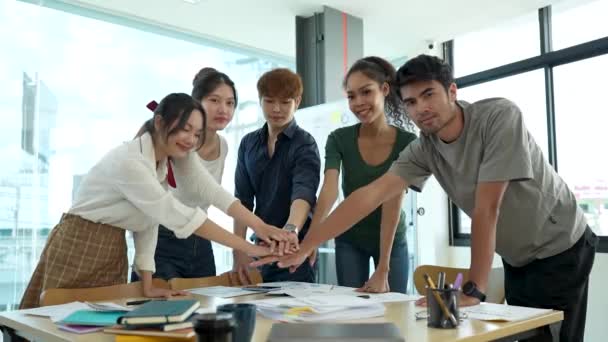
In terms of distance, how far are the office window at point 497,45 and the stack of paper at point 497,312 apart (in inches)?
150

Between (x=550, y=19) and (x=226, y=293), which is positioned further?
(x=550, y=19)

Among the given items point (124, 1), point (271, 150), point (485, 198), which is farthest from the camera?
point (124, 1)

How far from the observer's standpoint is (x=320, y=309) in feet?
3.96

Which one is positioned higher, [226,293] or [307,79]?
[307,79]

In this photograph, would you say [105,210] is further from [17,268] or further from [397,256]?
[17,268]

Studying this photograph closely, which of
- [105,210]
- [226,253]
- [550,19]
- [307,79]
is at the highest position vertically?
[550,19]

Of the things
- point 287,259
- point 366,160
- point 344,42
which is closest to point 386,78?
point 366,160

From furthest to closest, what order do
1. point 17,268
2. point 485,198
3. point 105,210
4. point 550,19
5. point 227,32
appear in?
point 227,32 → point 550,19 → point 17,268 → point 105,210 → point 485,198

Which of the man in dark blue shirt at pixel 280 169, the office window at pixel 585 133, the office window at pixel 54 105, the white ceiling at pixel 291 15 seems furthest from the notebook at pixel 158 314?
the office window at pixel 585 133

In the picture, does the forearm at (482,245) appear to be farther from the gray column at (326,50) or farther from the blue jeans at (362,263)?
the gray column at (326,50)

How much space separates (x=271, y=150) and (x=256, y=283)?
555 mm

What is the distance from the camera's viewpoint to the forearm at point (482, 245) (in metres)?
1.36

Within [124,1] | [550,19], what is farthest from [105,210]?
[550,19]

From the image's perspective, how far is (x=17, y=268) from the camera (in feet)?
11.7
